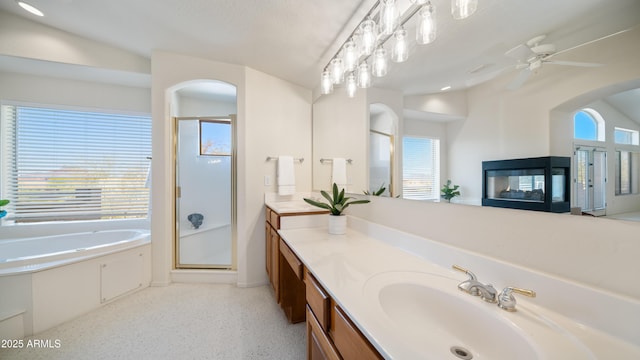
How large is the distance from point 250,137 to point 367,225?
1583 millimetres

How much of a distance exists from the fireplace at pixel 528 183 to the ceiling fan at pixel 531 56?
0.93 ft

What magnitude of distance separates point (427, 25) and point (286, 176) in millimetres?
1846

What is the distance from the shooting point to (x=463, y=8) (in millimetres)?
878

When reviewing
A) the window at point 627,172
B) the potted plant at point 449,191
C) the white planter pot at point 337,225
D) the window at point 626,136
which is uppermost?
the window at point 626,136

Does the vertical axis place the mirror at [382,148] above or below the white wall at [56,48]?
below

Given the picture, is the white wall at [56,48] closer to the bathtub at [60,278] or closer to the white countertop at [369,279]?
the bathtub at [60,278]

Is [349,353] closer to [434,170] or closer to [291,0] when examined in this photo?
[434,170]

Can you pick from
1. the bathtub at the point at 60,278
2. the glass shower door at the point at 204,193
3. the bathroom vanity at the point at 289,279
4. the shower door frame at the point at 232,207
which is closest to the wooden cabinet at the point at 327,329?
the bathroom vanity at the point at 289,279

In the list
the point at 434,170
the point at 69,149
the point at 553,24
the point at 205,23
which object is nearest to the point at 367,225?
the point at 434,170

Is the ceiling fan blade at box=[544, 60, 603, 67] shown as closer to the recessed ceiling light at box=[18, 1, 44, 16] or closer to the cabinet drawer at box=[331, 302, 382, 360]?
the cabinet drawer at box=[331, 302, 382, 360]

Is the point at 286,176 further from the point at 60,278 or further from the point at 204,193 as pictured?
the point at 60,278

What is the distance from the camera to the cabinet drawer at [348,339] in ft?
1.94

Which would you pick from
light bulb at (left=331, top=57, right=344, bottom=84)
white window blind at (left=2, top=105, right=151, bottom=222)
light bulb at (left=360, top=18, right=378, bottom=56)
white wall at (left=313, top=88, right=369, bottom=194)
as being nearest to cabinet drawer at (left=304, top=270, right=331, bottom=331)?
white wall at (left=313, top=88, right=369, bottom=194)

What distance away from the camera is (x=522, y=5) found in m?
0.74
